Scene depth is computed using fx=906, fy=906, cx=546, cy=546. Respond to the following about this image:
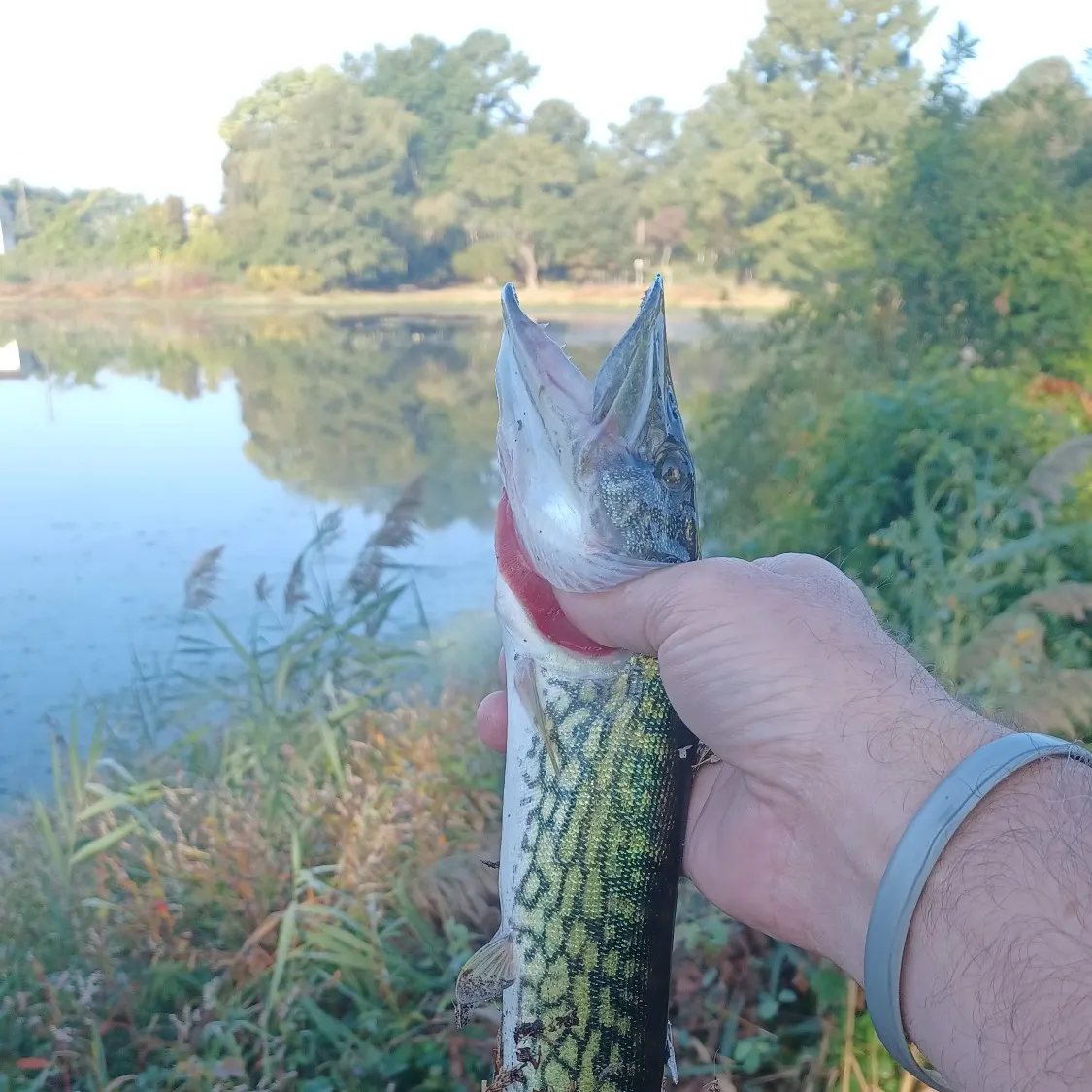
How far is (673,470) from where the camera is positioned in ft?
5.26

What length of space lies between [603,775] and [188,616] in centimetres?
498

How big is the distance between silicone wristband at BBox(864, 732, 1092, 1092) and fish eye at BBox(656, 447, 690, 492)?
64cm

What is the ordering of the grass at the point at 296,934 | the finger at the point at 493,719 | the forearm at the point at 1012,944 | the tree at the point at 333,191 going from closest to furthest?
the forearm at the point at 1012,944
the finger at the point at 493,719
the grass at the point at 296,934
the tree at the point at 333,191

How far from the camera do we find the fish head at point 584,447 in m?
1.53

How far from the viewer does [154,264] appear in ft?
38.7

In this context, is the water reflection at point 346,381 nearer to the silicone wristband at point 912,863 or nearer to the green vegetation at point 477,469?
the green vegetation at point 477,469

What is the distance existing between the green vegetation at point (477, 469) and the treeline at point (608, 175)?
0.04 m

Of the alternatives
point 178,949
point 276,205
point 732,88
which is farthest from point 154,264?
point 178,949

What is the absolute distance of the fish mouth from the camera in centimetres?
153

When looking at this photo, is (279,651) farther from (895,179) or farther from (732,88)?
(732,88)

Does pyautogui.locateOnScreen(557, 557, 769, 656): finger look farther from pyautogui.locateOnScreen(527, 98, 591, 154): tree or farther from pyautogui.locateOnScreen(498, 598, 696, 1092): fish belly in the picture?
pyautogui.locateOnScreen(527, 98, 591, 154): tree

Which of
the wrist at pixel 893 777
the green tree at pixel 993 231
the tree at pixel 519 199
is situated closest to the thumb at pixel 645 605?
the wrist at pixel 893 777

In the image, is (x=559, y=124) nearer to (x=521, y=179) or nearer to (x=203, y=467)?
(x=521, y=179)

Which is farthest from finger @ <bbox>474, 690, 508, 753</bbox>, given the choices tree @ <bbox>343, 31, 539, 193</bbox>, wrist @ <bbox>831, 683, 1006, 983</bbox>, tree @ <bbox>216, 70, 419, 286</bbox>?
tree @ <bbox>343, 31, 539, 193</bbox>
